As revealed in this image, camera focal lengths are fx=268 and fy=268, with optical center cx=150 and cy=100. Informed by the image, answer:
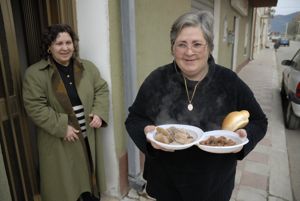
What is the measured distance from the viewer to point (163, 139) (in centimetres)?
139

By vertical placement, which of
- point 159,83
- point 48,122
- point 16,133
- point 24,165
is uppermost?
point 159,83

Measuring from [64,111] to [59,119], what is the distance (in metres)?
0.10

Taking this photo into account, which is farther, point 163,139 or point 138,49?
point 138,49

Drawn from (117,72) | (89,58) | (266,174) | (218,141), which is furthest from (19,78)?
(266,174)

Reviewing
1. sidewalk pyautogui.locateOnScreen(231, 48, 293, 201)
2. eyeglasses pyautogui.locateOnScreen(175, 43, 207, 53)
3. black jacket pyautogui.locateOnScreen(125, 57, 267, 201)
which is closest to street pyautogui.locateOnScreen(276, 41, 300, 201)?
sidewalk pyautogui.locateOnScreen(231, 48, 293, 201)

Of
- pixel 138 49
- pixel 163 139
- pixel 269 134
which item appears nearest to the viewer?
pixel 163 139

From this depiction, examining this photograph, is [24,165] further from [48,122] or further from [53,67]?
[53,67]

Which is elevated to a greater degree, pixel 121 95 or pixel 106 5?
pixel 106 5

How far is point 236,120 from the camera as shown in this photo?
1.44 meters

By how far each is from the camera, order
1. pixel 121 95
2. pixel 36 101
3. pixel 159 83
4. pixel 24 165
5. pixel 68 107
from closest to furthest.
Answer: pixel 159 83
pixel 36 101
pixel 68 107
pixel 24 165
pixel 121 95

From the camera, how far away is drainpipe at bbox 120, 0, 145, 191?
2613mm

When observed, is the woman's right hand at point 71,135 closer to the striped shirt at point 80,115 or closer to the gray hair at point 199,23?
the striped shirt at point 80,115

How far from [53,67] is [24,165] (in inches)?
37.7

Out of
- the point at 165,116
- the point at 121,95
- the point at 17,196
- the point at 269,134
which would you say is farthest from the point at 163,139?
the point at 269,134
